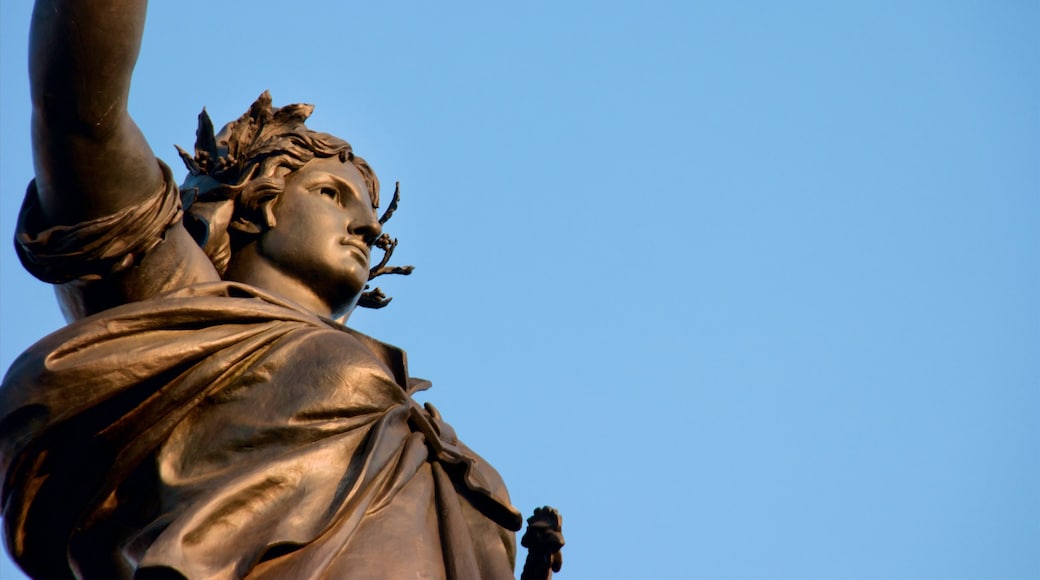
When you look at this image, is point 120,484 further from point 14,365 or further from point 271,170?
point 271,170

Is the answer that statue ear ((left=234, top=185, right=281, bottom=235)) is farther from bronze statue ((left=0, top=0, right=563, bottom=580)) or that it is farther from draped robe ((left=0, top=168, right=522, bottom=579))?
draped robe ((left=0, top=168, right=522, bottom=579))

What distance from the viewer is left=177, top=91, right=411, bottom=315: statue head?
343 inches

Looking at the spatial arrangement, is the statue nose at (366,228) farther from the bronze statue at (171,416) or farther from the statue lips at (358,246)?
the bronze statue at (171,416)

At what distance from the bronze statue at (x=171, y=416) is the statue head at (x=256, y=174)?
0.68m

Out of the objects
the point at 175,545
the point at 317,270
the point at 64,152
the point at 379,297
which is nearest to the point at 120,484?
the point at 175,545

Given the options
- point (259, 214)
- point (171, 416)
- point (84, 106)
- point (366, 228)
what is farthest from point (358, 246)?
point (84, 106)

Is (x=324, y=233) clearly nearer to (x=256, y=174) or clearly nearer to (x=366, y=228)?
(x=366, y=228)

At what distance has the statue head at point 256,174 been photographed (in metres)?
8.72

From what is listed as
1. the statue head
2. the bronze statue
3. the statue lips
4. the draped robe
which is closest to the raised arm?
the bronze statue

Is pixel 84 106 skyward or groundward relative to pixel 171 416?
skyward

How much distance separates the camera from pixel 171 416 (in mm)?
7242

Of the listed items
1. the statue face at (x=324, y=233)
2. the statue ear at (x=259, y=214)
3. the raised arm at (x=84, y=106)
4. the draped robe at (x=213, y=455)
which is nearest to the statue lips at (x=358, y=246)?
the statue face at (x=324, y=233)

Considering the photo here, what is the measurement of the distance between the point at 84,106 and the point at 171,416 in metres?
1.20

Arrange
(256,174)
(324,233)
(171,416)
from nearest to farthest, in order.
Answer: (171,416)
(324,233)
(256,174)
